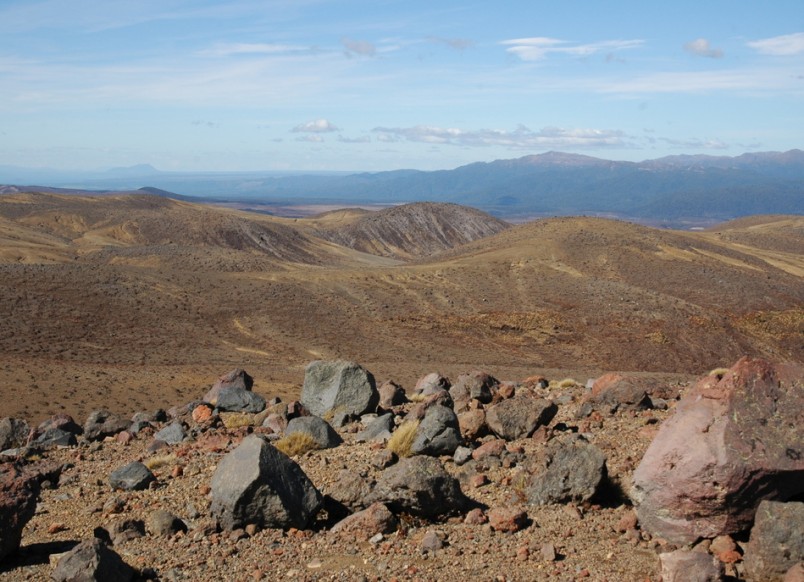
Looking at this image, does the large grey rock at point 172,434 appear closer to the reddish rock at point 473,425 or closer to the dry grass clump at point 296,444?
the dry grass clump at point 296,444

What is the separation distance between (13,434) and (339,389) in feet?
22.4

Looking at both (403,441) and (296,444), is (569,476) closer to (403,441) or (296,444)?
(403,441)

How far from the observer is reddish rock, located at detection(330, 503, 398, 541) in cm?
883

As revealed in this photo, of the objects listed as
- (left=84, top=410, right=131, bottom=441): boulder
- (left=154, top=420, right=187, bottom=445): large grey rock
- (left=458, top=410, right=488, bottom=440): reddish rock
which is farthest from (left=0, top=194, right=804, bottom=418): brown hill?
(left=458, top=410, right=488, bottom=440): reddish rock

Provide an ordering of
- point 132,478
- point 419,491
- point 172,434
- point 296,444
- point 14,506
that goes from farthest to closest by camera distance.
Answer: point 172,434
point 296,444
point 132,478
point 419,491
point 14,506

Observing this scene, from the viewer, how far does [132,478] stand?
11.1m

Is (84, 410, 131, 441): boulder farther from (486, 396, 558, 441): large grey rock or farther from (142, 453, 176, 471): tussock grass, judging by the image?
(486, 396, 558, 441): large grey rock

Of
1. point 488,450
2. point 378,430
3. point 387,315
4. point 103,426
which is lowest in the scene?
point 387,315

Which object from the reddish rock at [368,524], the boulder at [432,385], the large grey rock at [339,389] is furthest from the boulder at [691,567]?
the boulder at [432,385]

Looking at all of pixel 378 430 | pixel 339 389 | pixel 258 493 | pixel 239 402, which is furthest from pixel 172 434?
pixel 258 493

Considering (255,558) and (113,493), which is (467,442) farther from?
(113,493)

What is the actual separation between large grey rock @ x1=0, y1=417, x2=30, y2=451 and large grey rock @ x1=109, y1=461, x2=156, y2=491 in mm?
5464

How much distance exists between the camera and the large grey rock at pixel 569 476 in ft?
30.7

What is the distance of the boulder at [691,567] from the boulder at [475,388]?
8265mm
